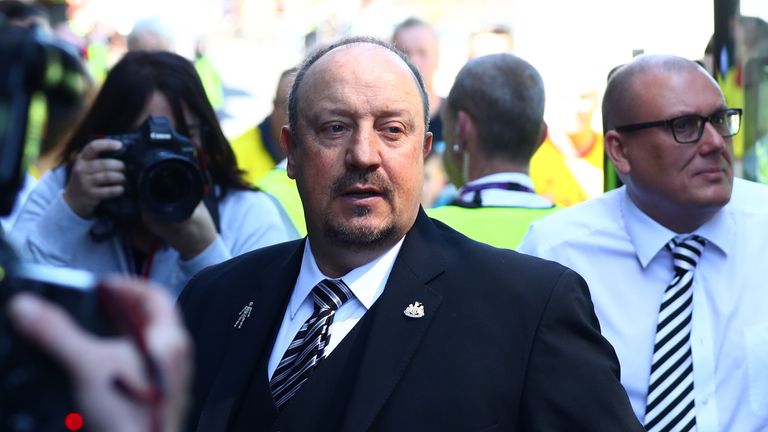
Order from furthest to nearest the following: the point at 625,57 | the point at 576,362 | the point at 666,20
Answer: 1. the point at 625,57
2. the point at 666,20
3. the point at 576,362

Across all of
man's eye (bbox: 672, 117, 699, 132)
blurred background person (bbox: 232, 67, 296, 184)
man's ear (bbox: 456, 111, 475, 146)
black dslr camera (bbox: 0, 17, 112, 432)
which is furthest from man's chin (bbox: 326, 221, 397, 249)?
blurred background person (bbox: 232, 67, 296, 184)

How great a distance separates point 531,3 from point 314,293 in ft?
15.7

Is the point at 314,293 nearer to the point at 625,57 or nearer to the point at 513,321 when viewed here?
the point at 513,321

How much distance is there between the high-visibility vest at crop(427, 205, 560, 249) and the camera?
3.93 meters

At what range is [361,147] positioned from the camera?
2.74 m

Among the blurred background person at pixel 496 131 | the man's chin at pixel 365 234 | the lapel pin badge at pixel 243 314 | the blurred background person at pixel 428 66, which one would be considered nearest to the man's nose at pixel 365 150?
the man's chin at pixel 365 234

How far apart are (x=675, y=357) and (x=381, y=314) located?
3.44 feet

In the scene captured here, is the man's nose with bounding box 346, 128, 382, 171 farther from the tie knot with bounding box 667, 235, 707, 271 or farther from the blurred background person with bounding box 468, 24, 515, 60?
the blurred background person with bounding box 468, 24, 515, 60

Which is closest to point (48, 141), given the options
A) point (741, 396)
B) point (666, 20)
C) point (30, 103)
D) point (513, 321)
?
point (30, 103)

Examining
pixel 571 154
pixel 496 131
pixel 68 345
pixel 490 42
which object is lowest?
pixel 571 154

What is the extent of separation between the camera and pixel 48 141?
4.26ft

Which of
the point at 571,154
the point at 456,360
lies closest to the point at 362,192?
the point at 456,360

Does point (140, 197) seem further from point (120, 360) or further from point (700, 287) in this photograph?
point (120, 360)

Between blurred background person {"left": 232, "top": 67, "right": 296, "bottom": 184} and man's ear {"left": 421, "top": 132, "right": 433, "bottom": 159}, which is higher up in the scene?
man's ear {"left": 421, "top": 132, "right": 433, "bottom": 159}
